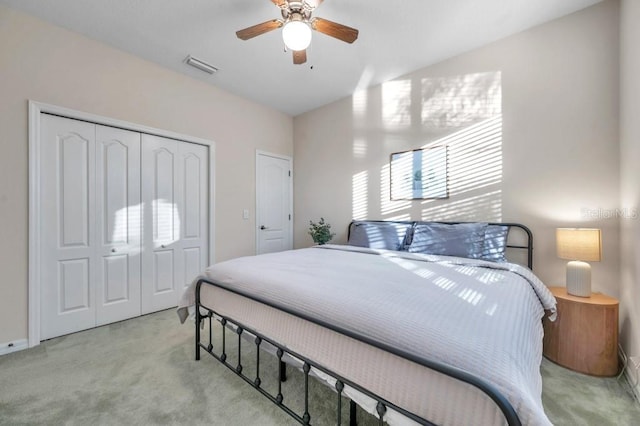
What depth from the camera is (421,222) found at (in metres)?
3.02

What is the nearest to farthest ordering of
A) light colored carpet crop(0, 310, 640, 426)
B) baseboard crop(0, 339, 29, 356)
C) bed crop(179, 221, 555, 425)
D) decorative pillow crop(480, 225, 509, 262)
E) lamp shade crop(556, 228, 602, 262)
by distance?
bed crop(179, 221, 555, 425) < light colored carpet crop(0, 310, 640, 426) < lamp shade crop(556, 228, 602, 262) < baseboard crop(0, 339, 29, 356) < decorative pillow crop(480, 225, 509, 262)

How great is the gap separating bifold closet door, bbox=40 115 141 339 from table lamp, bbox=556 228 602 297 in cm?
394

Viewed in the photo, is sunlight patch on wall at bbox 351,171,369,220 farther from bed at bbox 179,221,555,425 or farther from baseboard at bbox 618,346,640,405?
baseboard at bbox 618,346,640,405

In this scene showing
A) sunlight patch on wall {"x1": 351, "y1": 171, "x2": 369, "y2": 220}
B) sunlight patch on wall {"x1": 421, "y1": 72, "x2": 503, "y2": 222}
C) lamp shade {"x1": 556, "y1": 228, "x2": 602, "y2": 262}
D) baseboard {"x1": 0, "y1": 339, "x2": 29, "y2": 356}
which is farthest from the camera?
sunlight patch on wall {"x1": 351, "y1": 171, "x2": 369, "y2": 220}

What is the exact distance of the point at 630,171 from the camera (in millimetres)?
1868

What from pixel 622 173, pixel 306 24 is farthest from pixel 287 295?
pixel 622 173

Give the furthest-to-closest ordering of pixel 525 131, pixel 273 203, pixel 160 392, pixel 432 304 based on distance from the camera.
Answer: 1. pixel 273 203
2. pixel 525 131
3. pixel 160 392
4. pixel 432 304

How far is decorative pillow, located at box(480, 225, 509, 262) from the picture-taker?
2.30 metres

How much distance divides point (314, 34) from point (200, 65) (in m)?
1.37

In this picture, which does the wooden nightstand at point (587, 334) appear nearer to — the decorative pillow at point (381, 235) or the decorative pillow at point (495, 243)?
the decorative pillow at point (495, 243)

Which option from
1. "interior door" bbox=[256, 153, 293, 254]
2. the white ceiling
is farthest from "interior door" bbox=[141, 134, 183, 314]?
"interior door" bbox=[256, 153, 293, 254]

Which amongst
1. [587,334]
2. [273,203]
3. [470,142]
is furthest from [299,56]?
[587,334]

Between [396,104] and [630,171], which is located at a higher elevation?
[396,104]

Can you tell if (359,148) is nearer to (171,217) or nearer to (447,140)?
(447,140)
